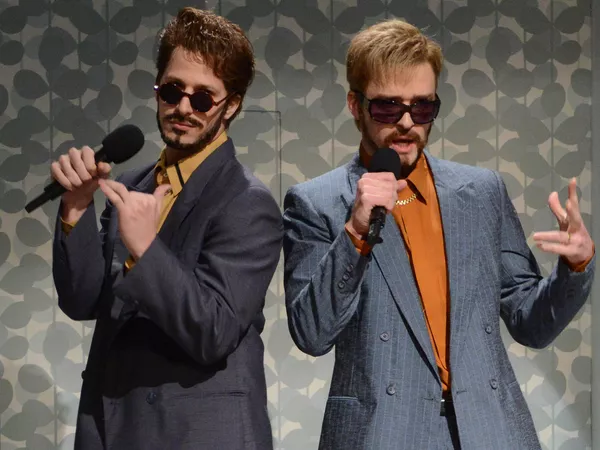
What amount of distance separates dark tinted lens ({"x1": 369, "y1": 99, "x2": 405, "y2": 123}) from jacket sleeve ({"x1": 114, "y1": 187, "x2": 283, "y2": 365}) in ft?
0.98

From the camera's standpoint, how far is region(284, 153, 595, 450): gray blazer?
6.47ft

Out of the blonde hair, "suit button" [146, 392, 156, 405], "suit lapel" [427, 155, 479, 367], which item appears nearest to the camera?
"suit button" [146, 392, 156, 405]

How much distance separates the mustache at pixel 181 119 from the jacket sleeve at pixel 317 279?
29 cm

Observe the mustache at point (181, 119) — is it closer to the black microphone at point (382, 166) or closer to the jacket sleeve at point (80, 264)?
the jacket sleeve at point (80, 264)

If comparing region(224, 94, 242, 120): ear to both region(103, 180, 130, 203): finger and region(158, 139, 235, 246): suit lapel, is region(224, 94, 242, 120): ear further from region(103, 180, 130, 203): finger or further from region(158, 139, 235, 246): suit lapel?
region(103, 180, 130, 203): finger

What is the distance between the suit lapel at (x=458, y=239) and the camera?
6.61ft

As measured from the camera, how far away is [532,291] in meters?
2.16

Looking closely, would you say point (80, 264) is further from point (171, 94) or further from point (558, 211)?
point (558, 211)

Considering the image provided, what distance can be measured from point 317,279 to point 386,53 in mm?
535

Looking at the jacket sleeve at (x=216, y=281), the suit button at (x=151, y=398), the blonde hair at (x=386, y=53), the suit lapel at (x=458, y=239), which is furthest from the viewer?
the blonde hair at (x=386, y=53)

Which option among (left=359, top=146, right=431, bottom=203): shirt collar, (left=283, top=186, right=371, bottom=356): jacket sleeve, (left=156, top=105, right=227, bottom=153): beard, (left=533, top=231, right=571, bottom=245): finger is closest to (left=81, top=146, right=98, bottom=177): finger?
(left=156, top=105, right=227, bottom=153): beard

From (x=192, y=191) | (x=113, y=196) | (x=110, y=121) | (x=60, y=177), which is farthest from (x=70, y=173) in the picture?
(x=110, y=121)

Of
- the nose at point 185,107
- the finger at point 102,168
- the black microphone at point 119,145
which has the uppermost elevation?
the nose at point 185,107

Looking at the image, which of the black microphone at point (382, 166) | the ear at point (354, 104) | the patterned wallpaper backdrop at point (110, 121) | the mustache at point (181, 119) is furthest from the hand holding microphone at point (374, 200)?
the patterned wallpaper backdrop at point (110, 121)
